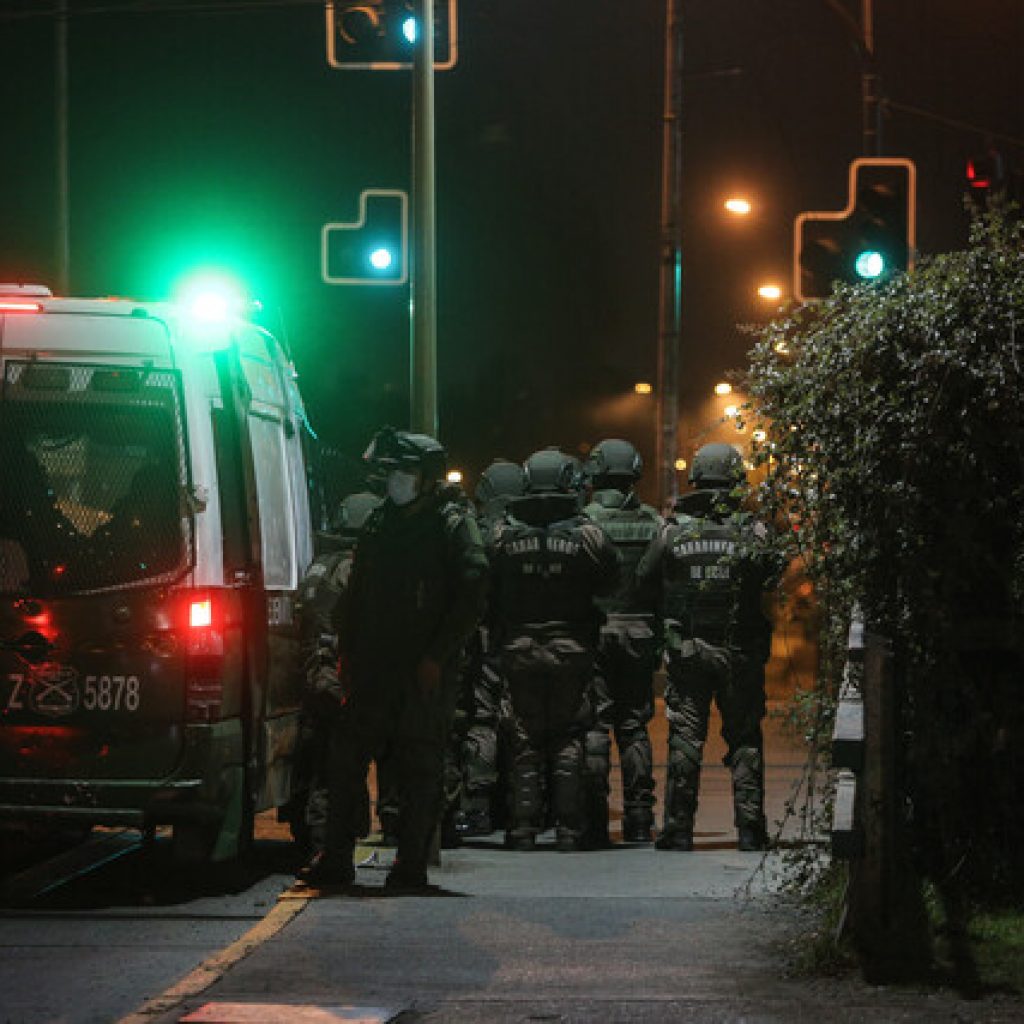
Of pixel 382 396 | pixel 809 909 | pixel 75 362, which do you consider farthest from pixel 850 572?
pixel 382 396

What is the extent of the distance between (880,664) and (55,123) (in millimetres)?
13090

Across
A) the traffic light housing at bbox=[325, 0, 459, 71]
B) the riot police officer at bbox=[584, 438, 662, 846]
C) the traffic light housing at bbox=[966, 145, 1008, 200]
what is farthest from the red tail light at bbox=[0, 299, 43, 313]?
the traffic light housing at bbox=[966, 145, 1008, 200]

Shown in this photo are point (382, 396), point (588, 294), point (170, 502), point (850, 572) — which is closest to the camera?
point (850, 572)

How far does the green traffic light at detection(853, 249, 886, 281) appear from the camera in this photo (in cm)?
1359

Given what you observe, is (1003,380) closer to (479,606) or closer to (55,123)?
(479,606)

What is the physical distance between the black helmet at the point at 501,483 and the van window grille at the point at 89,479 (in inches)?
124

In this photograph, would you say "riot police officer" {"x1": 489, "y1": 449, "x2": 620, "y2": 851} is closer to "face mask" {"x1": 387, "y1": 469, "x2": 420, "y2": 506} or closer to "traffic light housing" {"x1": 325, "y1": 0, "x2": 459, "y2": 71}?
"face mask" {"x1": 387, "y1": 469, "x2": 420, "y2": 506}

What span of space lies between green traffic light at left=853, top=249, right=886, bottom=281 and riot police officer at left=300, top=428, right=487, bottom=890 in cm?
558

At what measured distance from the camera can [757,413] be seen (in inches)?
319

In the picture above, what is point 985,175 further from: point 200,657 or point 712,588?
point 200,657

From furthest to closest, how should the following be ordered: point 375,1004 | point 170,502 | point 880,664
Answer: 1. point 170,502
2. point 880,664
3. point 375,1004

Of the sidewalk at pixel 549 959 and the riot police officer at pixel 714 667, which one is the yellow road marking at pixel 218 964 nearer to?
the sidewalk at pixel 549 959

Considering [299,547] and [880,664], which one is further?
[299,547]

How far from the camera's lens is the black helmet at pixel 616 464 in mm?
11398
